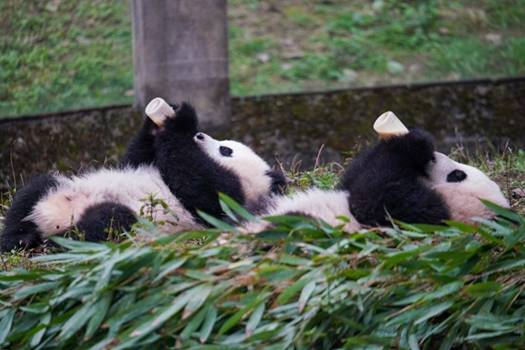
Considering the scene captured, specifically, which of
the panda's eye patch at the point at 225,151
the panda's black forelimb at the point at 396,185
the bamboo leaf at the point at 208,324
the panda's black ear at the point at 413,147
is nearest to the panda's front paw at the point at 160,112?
the panda's eye patch at the point at 225,151

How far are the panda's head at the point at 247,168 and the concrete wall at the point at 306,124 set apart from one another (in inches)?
79.6

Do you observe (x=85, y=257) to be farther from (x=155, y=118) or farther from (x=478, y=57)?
(x=478, y=57)

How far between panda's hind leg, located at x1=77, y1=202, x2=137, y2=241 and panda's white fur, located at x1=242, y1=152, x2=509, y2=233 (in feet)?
1.85

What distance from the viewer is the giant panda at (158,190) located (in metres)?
3.98

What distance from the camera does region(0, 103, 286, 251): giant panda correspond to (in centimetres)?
398

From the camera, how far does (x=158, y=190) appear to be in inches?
162

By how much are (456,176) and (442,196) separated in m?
0.18

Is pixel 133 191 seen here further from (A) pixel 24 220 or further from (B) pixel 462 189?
(B) pixel 462 189

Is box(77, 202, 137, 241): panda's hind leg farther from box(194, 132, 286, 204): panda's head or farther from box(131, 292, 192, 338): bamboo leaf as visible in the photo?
box(131, 292, 192, 338): bamboo leaf

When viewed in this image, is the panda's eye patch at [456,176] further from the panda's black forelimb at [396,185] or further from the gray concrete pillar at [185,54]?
the gray concrete pillar at [185,54]

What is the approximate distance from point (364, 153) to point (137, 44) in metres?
2.91

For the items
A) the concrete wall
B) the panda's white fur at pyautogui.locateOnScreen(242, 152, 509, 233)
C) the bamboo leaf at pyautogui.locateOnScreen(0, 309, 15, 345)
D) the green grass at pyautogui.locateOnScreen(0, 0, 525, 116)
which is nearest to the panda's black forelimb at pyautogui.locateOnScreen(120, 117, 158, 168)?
the panda's white fur at pyautogui.locateOnScreen(242, 152, 509, 233)

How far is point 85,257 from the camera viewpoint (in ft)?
10.7

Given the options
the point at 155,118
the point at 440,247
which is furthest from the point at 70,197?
the point at 440,247
